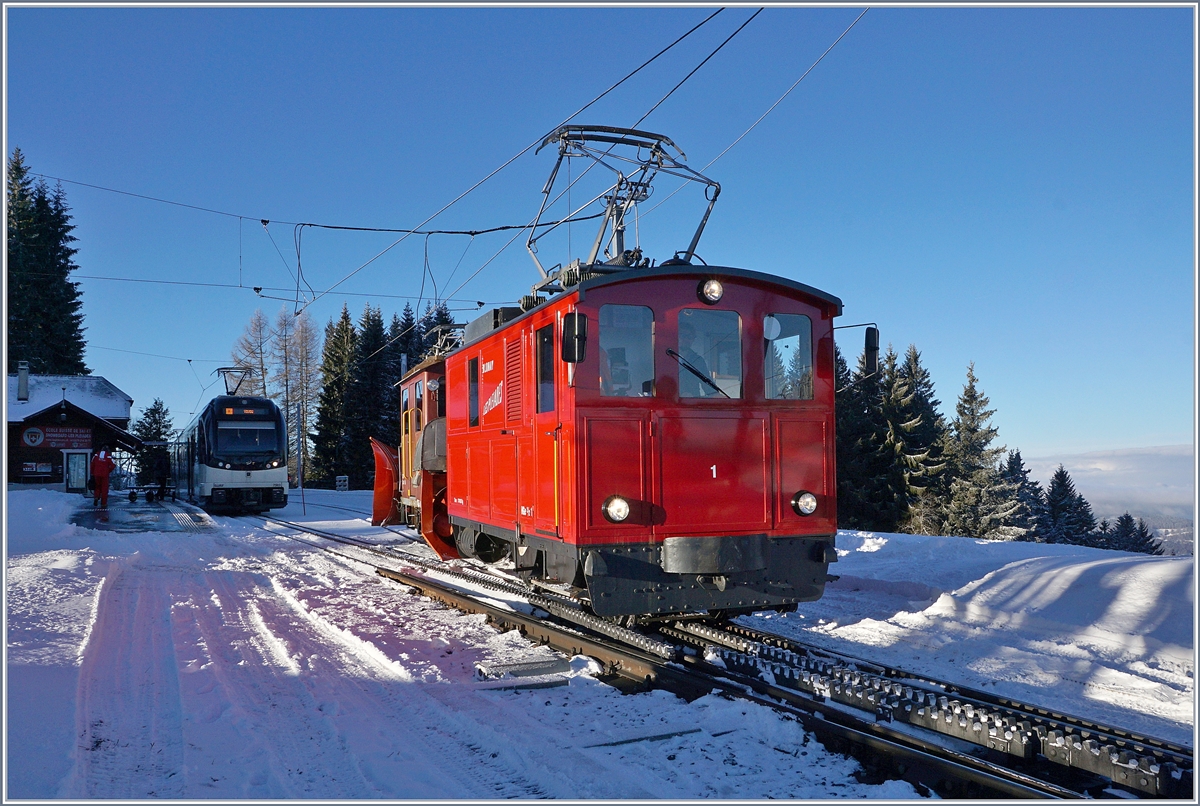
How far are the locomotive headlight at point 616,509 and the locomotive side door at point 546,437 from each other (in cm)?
46

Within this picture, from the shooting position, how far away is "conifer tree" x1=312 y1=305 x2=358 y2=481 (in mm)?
49969

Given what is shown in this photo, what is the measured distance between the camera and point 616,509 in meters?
6.53

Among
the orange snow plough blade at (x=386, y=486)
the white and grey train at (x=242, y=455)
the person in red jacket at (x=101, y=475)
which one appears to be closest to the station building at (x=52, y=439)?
the person in red jacket at (x=101, y=475)

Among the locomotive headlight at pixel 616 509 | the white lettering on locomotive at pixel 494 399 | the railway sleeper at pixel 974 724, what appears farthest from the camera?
the white lettering on locomotive at pixel 494 399

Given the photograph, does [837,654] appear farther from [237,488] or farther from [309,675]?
[237,488]

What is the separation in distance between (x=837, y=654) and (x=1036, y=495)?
6291 cm

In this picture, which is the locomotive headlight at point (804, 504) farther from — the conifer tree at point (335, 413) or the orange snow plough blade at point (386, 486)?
the conifer tree at point (335, 413)

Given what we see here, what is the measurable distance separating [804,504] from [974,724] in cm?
280

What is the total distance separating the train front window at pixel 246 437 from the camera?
954 inches

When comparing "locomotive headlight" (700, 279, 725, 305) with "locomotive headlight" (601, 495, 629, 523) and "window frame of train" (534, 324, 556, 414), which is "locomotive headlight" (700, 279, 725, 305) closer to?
"window frame of train" (534, 324, 556, 414)

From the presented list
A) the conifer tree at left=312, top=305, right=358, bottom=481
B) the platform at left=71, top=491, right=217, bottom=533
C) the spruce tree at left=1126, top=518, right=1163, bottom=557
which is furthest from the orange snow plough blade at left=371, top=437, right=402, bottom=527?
the spruce tree at left=1126, top=518, right=1163, bottom=557

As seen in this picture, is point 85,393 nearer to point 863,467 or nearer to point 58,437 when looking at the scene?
Result: point 58,437

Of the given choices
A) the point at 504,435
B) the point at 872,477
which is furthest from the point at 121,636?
the point at 872,477

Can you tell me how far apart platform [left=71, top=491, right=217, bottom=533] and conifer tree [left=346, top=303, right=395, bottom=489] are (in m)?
21.5
